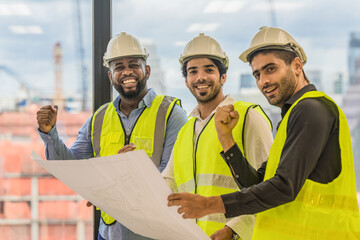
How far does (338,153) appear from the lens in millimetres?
1174

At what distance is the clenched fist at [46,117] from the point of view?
2131 millimetres

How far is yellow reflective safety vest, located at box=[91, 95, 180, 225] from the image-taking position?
2273mm

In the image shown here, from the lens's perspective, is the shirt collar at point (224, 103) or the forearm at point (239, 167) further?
the shirt collar at point (224, 103)

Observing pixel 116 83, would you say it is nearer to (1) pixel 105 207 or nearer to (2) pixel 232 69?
(2) pixel 232 69

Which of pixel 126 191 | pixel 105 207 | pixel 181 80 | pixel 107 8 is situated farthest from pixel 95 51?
pixel 126 191

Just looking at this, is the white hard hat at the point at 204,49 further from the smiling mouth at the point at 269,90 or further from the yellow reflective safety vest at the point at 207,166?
the smiling mouth at the point at 269,90

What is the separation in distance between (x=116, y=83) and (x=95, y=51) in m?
0.59

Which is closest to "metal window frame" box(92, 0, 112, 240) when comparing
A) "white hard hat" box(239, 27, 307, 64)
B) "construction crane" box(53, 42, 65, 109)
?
"construction crane" box(53, 42, 65, 109)

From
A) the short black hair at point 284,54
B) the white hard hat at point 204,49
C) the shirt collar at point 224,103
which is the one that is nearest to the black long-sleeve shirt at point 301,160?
the short black hair at point 284,54

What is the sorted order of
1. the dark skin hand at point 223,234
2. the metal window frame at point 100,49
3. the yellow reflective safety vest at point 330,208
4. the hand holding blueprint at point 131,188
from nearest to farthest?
the hand holding blueprint at point 131,188 → the yellow reflective safety vest at point 330,208 → the dark skin hand at point 223,234 → the metal window frame at point 100,49

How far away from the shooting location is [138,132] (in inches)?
91.4

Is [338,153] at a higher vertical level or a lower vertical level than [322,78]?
lower

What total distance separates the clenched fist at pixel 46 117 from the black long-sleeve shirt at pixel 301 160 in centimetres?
125

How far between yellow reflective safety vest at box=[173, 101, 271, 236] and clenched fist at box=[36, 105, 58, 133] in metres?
0.65
